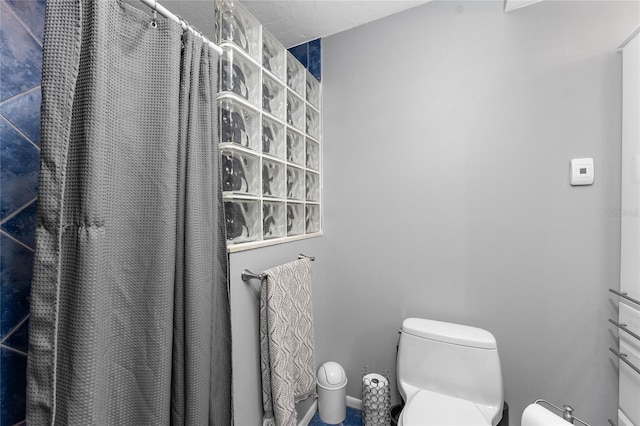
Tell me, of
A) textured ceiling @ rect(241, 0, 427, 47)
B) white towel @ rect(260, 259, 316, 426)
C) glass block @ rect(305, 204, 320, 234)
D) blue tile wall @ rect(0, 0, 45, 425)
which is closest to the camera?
blue tile wall @ rect(0, 0, 45, 425)

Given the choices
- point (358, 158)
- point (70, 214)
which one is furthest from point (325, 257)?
point (70, 214)

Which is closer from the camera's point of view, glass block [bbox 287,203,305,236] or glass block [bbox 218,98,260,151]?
glass block [bbox 218,98,260,151]

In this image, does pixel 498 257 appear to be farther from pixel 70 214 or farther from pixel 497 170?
pixel 70 214

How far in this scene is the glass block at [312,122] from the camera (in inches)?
64.3

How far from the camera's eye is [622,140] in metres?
1.15

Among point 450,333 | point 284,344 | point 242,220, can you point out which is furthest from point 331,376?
point 242,220

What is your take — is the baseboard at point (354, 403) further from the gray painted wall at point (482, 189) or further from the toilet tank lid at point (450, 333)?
the toilet tank lid at point (450, 333)

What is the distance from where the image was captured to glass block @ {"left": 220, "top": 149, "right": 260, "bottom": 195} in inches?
41.0

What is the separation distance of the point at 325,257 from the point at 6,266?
136 centimetres

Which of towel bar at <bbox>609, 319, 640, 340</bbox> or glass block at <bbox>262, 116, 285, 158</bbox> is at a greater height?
glass block at <bbox>262, 116, 285, 158</bbox>

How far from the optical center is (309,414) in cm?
156

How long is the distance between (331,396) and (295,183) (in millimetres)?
1197

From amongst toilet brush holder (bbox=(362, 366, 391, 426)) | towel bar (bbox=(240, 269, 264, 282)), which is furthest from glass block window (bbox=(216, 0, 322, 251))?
toilet brush holder (bbox=(362, 366, 391, 426))

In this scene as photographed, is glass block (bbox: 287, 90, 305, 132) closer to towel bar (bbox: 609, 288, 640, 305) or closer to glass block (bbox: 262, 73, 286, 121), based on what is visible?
glass block (bbox: 262, 73, 286, 121)
